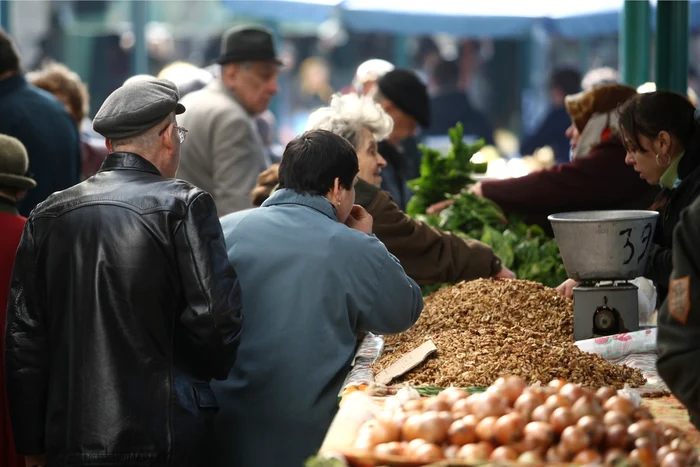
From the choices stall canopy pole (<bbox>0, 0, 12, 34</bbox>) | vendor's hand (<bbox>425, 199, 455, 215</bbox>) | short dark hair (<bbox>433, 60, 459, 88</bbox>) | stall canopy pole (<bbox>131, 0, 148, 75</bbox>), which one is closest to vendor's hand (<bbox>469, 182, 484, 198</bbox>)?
vendor's hand (<bbox>425, 199, 455, 215</bbox>)

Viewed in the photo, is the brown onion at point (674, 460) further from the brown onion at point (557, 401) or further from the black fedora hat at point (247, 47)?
the black fedora hat at point (247, 47)

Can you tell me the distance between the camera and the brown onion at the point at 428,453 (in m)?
2.35

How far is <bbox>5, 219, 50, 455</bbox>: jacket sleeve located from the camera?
10.4ft

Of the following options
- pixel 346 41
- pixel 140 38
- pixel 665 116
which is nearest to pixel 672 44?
pixel 665 116

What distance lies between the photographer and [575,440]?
2336 mm

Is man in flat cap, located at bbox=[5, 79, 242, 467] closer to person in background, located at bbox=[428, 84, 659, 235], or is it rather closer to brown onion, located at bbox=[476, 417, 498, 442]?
brown onion, located at bbox=[476, 417, 498, 442]

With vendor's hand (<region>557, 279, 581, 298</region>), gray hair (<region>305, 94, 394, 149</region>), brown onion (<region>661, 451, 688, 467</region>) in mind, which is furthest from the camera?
gray hair (<region>305, 94, 394, 149</region>)

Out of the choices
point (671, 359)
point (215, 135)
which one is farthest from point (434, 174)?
point (671, 359)

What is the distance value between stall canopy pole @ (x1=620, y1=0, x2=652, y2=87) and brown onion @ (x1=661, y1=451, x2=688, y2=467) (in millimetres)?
5477

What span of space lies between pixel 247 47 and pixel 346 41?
10.2 metres

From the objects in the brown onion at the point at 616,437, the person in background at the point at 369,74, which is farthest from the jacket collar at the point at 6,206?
the person in background at the point at 369,74

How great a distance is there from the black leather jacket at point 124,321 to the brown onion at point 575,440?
111 cm

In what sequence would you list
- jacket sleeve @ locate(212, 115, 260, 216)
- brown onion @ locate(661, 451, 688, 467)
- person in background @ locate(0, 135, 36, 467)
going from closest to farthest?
brown onion @ locate(661, 451, 688, 467) → person in background @ locate(0, 135, 36, 467) → jacket sleeve @ locate(212, 115, 260, 216)

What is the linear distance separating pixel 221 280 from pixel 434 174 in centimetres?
256
